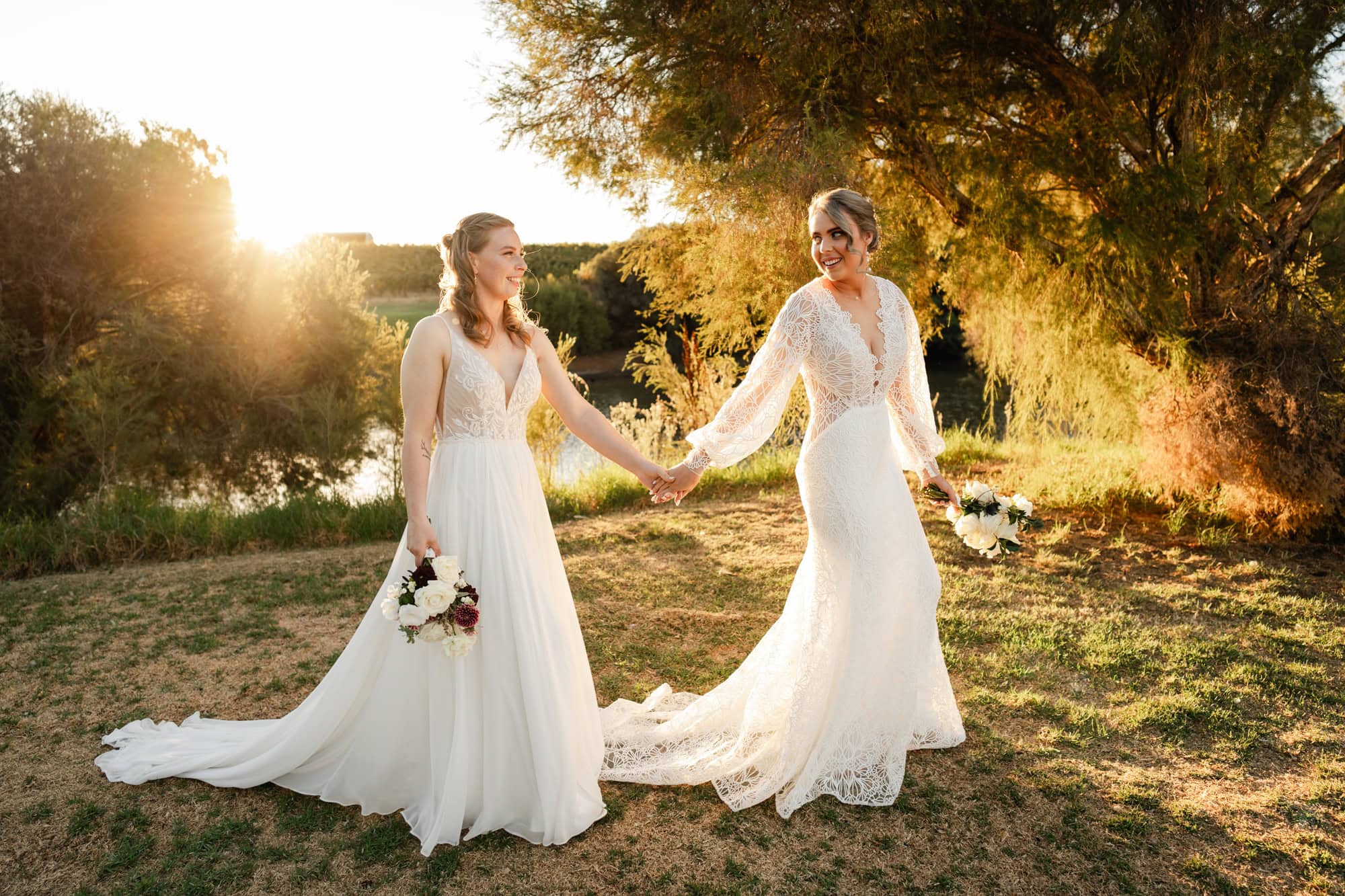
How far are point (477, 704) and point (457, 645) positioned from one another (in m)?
0.37

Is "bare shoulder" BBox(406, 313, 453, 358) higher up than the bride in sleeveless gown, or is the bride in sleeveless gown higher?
"bare shoulder" BBox(406, 313, 453, 358)

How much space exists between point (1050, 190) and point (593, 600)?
5317 mm

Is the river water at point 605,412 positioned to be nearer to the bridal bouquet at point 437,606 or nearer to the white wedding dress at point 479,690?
the white wedding dress at point 479,690

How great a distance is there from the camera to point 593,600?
568cm

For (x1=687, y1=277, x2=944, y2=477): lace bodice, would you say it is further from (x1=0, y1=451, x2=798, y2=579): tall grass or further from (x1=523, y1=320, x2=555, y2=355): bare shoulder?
(x1=0, y1=451, x2=798, y2=579): tall grass

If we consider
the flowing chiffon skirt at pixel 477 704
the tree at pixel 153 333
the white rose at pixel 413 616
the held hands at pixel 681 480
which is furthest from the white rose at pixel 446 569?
the tree at pixel 153 333

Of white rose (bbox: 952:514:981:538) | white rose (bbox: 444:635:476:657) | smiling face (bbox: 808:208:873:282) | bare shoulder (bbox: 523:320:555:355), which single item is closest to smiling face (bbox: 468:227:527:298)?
bare shoulder (bbox: 523:320:555:355)

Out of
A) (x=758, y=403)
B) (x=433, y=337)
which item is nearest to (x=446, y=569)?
(x=433, y=337)

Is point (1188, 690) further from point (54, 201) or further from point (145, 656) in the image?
point (54, 201)

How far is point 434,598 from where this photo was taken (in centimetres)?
262

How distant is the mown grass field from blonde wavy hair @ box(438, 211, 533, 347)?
1813 millimetres

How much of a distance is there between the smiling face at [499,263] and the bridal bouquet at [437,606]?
0.97m

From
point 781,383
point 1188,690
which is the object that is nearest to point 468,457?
point 781,383

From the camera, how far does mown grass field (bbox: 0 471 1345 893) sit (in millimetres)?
2771
